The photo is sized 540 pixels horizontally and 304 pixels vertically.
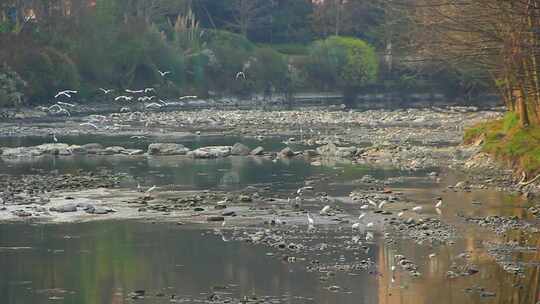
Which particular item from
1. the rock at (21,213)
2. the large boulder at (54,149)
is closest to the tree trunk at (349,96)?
the large boulder at (54,149)

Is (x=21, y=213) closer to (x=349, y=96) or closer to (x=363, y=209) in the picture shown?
(x=363, y=209)

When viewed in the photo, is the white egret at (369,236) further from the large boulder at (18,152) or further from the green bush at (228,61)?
the green bush at (228,61)

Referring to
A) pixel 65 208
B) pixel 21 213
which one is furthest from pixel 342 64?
pixel 21 213

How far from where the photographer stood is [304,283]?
18844 millimetres

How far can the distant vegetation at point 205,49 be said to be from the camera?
75188mm

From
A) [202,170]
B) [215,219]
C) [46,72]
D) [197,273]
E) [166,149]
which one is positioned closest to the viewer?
[197,273]

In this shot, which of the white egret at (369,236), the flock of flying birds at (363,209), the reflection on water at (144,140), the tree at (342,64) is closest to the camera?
the white egret at (369,236)

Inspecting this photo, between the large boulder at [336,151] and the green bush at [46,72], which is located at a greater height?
the green bush at [46,72]

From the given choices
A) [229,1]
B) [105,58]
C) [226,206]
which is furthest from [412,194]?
[229,1]

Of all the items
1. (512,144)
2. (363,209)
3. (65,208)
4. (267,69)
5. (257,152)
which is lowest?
(257,152)

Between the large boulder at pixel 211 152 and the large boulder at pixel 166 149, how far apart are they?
692 mm

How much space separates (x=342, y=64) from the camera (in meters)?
103

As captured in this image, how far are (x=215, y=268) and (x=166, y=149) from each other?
906 inches

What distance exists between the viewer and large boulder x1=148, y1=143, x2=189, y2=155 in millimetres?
42594
